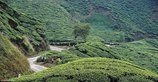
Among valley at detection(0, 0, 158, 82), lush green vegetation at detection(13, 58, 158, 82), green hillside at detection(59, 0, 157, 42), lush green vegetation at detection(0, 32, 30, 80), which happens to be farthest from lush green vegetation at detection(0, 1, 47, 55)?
green hillside at detection(59, 0, 157, 42)

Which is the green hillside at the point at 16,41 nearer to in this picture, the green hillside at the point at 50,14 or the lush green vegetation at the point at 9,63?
the lush green vegetation at the point at 9,63

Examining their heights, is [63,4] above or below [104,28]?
above

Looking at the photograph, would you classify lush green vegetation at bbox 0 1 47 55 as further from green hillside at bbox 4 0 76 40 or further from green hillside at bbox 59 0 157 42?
green hillside at bbox 59 0 157 42

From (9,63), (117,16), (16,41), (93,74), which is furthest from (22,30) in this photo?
(117,16)

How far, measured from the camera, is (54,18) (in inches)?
4154

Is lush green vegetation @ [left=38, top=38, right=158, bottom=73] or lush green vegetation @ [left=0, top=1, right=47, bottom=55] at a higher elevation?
lush green vegetation @ [left=0, top=1, right=47, bottom=55]

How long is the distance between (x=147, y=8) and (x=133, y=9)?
293 inches

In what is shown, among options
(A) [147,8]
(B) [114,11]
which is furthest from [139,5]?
(B) [114,11]

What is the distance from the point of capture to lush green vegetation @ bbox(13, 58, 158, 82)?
19375 millimetres

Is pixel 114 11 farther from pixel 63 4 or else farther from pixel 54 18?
pixel 54 18

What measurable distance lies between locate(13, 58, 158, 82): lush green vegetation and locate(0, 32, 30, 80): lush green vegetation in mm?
7514

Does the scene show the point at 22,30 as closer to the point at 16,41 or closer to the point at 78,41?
the point at 16,41

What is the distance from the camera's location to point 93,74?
1953cm

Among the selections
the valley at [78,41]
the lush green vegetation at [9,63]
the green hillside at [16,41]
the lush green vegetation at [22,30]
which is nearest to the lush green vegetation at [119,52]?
the valley at [78,41]
